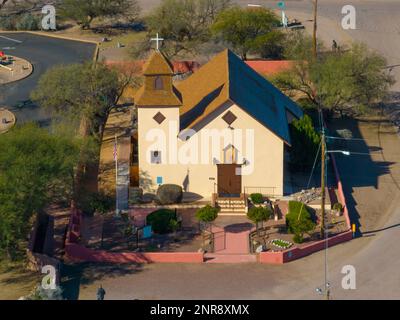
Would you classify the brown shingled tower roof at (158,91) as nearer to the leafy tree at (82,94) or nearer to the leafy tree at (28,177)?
the leafy tree at (28,177)

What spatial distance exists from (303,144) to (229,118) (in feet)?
20.0

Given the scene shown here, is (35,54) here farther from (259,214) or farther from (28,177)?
(259,214)

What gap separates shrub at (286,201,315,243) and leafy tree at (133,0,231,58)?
30640 millimetres

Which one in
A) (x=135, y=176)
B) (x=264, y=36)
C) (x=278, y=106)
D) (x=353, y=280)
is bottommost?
(x=353, y=280)

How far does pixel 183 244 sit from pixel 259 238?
13.5 feet

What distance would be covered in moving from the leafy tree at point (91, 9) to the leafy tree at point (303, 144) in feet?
129

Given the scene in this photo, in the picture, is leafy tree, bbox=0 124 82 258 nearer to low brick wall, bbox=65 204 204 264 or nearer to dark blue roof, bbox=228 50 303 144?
low brick wall, bbox=65 204 204 264

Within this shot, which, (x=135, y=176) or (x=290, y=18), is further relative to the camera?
(x=290, y=18)

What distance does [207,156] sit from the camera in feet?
158

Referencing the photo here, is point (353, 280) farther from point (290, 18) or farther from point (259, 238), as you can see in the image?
point (290, 18)

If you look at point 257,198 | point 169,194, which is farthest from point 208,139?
point 257,198

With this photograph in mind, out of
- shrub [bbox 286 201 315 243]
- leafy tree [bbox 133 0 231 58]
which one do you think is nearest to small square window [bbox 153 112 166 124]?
shrub [bbox 286 201 315 243]
